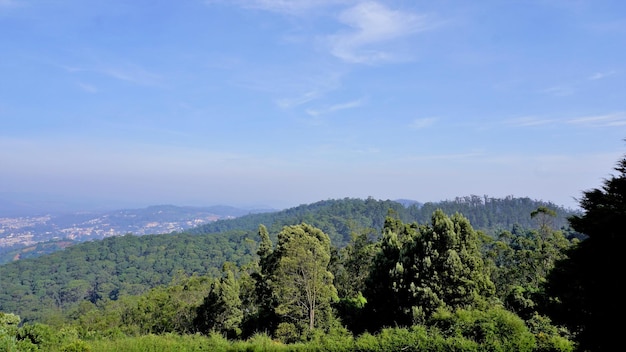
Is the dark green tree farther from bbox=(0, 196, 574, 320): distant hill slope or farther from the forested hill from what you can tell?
the forested hill

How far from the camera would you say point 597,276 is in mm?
7395

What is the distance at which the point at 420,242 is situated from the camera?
16656 millimetres

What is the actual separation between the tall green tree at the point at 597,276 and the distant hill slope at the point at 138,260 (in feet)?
177

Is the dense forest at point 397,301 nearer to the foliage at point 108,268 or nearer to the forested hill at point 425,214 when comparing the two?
the foliage at point 108,268

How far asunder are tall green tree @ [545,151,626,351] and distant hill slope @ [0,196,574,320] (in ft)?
177

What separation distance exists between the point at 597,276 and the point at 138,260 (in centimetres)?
10900

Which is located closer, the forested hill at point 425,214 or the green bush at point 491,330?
the green bush at point 491,330

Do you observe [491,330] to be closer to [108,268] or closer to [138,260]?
[138,260]

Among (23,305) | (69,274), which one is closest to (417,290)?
(23,305)

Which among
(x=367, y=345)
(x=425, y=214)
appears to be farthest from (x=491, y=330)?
(x=425, y=214)

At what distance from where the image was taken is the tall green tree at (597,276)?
22.9 feet

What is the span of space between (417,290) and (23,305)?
8547cm

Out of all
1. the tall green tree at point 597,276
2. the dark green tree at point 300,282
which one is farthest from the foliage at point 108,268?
the tall green tree at point 597,276

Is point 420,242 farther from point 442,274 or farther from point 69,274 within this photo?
point 69,274
